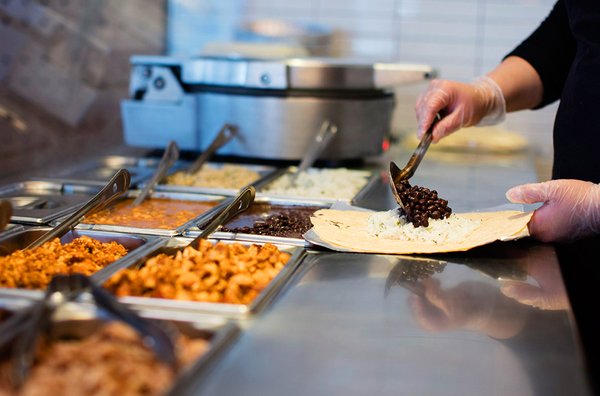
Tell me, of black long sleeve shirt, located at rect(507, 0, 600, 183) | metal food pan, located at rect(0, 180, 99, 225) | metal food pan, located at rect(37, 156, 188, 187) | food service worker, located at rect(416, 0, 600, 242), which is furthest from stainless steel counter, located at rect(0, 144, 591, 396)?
metal food pan, located at rect(37, 156, 188, 187)

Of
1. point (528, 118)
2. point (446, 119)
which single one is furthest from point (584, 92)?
point (528, 118)

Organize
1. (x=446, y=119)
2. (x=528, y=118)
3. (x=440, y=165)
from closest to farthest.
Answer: (x=446, y=119) < (x=440, y=165) < (x=528, y=118)

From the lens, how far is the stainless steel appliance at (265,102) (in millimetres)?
2514

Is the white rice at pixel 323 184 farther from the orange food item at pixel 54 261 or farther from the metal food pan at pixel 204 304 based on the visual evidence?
the metal food pan at pixel 204 304

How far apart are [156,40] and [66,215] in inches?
88.4

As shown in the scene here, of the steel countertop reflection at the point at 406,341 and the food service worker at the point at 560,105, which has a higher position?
the food service worker at the point at 560,105

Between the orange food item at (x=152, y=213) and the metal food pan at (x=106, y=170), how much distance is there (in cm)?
19

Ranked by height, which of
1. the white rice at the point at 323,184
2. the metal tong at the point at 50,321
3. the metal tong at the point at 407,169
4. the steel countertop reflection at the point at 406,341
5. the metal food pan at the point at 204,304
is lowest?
the steel countertop reflection at the point at 406,341

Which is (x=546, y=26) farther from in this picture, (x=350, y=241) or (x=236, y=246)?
(x=236, y=246)

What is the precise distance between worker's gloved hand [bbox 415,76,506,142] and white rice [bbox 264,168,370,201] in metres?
0.31

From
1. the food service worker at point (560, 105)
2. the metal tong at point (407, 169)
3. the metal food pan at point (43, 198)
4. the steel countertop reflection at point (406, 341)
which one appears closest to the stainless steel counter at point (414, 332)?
the steel countertop reflection at point (406, 341)

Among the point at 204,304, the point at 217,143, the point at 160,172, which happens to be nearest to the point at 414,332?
the point at 204,304

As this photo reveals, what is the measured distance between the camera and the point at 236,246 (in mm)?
1537

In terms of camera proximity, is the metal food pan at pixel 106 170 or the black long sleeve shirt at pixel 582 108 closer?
the black long sleeve shirt at pixel 582 108
